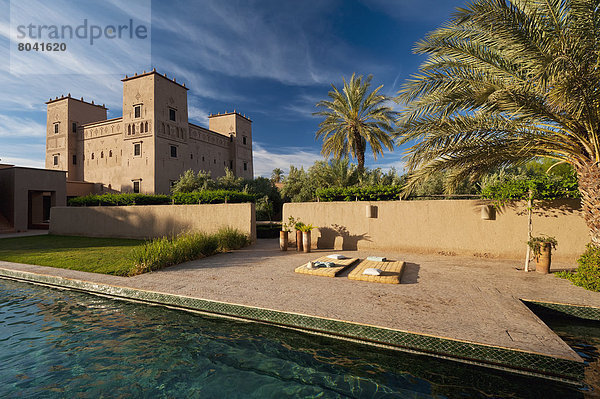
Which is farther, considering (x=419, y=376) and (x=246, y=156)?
(x=246, y=156)

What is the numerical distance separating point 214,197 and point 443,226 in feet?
33.9

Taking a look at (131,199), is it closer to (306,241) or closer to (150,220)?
(150,220)

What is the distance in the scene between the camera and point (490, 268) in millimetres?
6559

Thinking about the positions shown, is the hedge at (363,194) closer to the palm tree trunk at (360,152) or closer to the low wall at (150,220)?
the low wall at (150,220)

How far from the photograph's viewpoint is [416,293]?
15.7 feet

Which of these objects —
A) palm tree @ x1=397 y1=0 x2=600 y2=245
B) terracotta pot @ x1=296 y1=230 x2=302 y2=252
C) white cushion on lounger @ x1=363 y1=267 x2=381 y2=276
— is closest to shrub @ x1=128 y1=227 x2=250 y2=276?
terracotta pot @ x1=296 y1=230 x2=302 y2=252

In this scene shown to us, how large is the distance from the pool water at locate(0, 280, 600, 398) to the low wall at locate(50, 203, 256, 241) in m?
6.94

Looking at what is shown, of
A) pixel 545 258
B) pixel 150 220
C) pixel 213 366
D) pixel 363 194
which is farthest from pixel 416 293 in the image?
pixel 150 220

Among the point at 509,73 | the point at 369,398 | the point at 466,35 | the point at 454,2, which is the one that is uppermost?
the point at 454,2

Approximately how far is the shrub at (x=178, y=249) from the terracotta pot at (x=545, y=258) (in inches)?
348

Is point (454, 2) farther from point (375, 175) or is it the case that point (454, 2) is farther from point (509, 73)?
point (375, 175)

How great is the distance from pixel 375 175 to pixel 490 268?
10743mm

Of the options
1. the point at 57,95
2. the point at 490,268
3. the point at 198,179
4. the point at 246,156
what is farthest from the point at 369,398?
the point at 57,95

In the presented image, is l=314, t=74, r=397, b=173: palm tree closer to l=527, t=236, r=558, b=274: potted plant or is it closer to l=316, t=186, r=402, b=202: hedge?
l=316, t=186, r=402, b=202: hedge
